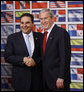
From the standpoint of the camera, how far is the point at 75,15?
3.11 meters

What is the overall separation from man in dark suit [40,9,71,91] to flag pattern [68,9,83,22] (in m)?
1.17

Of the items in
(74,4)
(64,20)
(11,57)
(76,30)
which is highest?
(74,4)

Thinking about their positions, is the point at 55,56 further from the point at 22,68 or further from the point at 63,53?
the point at 22,68

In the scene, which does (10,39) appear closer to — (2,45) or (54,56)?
(54,56)

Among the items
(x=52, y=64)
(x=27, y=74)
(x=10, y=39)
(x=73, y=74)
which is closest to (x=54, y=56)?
(x=52, y=64)

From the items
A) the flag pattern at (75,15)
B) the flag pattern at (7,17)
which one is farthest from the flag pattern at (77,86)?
the flag pattern at (7,17)

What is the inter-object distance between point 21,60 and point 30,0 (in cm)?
147

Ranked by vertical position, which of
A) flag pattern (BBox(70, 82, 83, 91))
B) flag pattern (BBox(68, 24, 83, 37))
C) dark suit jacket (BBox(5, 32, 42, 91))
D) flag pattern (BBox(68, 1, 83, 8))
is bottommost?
flag pattern (BBox(70, 82, 83, 91))

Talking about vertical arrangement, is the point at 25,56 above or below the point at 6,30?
below

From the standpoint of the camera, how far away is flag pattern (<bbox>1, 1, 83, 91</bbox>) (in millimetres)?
3111

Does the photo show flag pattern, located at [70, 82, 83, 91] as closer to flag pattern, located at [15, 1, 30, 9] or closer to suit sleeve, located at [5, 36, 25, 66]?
suit sleeve, located at [5, 36, 25, 66]

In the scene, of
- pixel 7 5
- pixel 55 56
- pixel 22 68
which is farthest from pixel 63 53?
pixel 7 5

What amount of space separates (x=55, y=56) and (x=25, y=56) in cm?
38

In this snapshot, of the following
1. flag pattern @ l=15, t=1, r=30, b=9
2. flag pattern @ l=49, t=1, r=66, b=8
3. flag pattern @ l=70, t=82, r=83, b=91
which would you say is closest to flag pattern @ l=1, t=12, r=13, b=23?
flag pattern @ l=15, t=1, r=30, b=9
